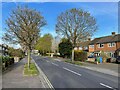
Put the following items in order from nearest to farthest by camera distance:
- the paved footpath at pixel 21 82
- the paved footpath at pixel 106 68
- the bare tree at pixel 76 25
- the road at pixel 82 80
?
1. the paved footpath at pixel 21 82
2. the road at pixel 82 80
3. the paved footpath at pixel 106 68
4. the bare tree at pixel 76 25

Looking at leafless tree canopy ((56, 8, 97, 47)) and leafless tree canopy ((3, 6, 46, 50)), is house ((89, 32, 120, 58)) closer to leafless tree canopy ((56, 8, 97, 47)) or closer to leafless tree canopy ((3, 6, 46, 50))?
leafless tree canopy ((56, 8, 97, 47))

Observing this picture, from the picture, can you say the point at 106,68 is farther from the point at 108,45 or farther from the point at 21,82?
the point at 108,45

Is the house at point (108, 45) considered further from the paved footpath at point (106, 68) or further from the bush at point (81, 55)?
the paved footpath at point (106, 68)

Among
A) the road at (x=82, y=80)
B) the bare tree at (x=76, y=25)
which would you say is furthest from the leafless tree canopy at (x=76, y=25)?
the road at (x=82, y=80)

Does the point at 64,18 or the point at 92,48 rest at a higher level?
the point at 64,18

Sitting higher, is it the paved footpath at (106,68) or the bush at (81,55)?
the bush at (81,55)

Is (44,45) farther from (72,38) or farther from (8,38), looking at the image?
(8,38)

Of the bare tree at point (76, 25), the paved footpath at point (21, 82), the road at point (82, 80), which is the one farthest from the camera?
the bare tree at point (76, 25)

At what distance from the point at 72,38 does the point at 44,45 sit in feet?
213

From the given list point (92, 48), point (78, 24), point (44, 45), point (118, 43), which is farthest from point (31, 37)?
point (44, 45)

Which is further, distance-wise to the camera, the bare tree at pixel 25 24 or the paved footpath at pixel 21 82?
the bare tree at pixel 25 24

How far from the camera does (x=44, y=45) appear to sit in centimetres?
11081

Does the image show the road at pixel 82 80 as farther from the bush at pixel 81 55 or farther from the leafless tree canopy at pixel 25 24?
the bush at pixel 81 55

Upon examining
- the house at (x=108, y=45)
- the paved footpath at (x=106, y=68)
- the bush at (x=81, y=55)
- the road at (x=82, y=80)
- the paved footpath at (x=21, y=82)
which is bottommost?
the paved footpath at (x=106, y=68)
